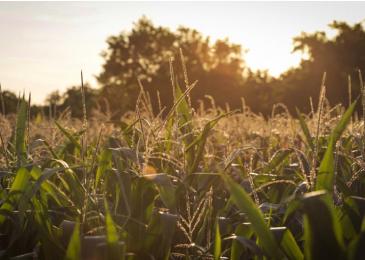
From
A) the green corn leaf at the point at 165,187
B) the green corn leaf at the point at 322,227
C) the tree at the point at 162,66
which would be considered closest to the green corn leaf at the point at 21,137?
the green corn leaf at the point at 165,187

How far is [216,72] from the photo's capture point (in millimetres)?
44250

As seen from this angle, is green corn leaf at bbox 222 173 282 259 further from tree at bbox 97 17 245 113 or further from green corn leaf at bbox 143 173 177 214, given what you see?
tree at bbox 97 17 245 113

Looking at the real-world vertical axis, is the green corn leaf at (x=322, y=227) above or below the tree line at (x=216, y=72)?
below

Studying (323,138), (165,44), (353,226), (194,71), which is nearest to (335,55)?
(194,71)

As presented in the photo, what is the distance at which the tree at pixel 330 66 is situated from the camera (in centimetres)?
3272

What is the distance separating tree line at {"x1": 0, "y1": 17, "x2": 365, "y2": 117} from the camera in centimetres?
3362

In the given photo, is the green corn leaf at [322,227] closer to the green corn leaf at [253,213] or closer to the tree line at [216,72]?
the green corn leaf at [253,213]

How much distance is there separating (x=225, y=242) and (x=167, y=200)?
624 millimetres

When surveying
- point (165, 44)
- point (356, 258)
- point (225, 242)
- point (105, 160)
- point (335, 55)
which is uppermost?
point (165, 44)

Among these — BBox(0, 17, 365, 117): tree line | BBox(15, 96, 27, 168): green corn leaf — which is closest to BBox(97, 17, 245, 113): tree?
BBox(0, 17, 365, 117): tree line

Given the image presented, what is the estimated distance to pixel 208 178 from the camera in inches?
98.6

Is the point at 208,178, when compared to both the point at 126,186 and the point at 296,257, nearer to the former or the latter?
the point at 126,186

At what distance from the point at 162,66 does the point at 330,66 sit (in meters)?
17.7

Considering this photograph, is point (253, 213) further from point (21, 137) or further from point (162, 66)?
point (162, 66)
